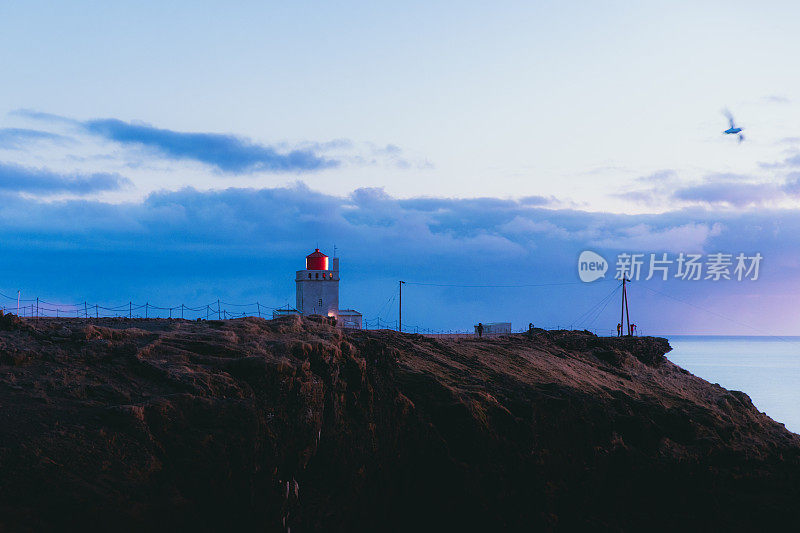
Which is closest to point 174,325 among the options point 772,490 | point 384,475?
point 384,475

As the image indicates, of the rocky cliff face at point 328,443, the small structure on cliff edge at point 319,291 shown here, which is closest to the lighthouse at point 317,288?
the small structure on cliff edge at point 319,291

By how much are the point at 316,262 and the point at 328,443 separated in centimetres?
3592

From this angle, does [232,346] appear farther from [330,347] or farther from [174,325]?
[174,325]

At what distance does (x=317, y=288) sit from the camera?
180ft

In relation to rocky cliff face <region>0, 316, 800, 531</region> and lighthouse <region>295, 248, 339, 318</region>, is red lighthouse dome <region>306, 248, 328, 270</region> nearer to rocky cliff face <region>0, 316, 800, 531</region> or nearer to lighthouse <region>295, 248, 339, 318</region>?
lighthouse <region>295, 248, 339, 318</region>

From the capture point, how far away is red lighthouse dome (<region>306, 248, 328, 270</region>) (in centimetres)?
5519

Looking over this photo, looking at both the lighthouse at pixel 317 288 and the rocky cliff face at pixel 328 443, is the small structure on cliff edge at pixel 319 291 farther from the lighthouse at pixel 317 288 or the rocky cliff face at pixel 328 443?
the rocky cliff face at pixel 328 443

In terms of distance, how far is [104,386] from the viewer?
56.3 ft

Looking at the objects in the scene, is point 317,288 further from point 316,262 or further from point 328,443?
point 328,443

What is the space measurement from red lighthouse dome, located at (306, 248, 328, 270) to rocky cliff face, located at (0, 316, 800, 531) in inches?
890

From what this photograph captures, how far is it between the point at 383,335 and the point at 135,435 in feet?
62.2

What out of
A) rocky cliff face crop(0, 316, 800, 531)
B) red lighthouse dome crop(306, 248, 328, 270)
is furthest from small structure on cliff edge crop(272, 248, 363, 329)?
rocky cliff face crop(0, 316, 800, 531)

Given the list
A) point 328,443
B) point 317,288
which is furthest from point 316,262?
point 328,443

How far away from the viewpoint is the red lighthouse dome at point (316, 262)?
55.2m
